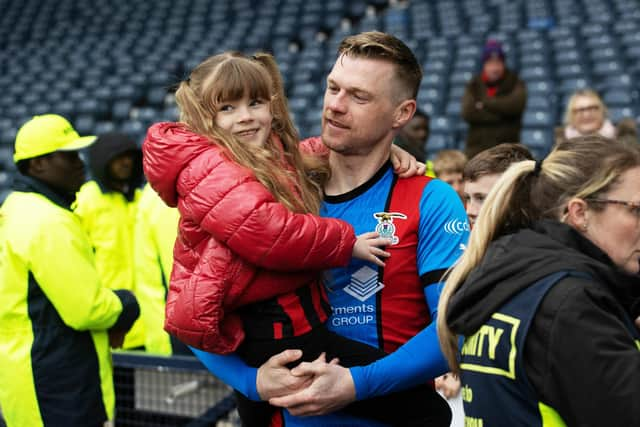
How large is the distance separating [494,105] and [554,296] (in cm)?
441

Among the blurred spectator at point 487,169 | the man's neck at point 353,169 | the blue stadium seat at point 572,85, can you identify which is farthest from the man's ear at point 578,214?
the blue stadium seat at point 572,85

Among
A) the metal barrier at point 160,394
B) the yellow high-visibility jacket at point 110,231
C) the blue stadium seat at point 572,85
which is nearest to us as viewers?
the metal barrier at point 160,394

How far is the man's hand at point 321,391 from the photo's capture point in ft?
5.29

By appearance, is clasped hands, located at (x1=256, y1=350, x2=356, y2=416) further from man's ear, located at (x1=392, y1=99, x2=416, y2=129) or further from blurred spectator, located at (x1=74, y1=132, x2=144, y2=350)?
blurred spectator, located at (x1=74, y1=132, x2=144, y2=350)

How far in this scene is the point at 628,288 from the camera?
1327 mm

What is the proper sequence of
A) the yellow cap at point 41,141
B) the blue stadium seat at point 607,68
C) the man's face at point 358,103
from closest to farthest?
the man's face at point 358,103, the yellow cap at point 41,141, the blue stadium seat at point 607,68

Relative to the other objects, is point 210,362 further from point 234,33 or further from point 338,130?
point 234,33

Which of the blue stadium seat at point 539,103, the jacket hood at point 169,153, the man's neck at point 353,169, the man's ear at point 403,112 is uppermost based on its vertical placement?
the man's ear at point 403,112

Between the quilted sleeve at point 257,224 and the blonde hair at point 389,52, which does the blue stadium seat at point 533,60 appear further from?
the quilted sleeve at point 257,224

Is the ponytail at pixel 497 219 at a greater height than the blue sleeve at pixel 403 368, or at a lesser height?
greater

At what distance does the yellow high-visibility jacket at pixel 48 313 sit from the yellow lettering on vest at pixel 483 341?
160 cm

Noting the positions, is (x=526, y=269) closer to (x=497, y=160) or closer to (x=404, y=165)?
(x=404, y=165)

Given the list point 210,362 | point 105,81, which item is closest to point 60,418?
point 210,362

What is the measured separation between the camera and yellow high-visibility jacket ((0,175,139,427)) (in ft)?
8.17
